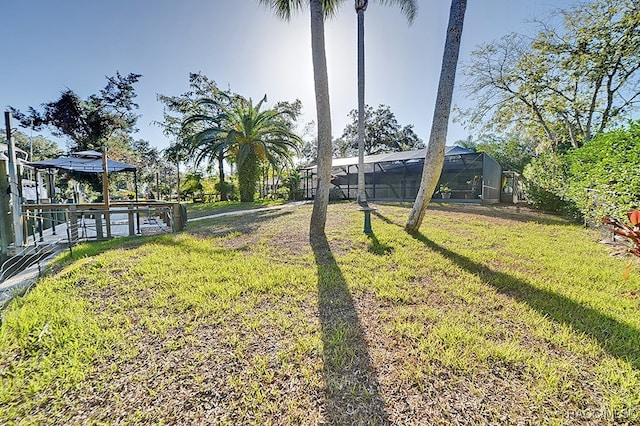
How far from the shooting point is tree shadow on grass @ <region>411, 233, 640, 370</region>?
211cm

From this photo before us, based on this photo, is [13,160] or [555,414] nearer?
[555,414]

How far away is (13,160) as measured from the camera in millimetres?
4867

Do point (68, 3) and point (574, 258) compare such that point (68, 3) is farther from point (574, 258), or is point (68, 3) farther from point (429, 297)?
point (574, 258)

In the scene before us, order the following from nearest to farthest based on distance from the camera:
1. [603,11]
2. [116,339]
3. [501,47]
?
[116,339]
[603,11]
[501,47]

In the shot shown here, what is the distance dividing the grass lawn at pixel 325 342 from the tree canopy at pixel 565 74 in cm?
1092

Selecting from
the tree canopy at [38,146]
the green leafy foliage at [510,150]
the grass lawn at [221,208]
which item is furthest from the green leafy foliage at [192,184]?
the green leafy foliage at [510,150]

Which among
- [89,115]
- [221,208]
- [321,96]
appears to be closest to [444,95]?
[321,96]

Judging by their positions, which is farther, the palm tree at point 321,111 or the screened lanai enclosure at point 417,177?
the screened lanai enclosure at point 417,177

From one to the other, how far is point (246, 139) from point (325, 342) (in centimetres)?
1527

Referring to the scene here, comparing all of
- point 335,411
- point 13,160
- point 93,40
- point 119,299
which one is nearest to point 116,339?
point 119,299

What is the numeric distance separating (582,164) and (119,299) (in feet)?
35.3

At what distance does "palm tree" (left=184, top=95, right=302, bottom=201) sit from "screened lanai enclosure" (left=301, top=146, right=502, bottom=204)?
3564 mm

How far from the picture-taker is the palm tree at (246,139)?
15445 mm

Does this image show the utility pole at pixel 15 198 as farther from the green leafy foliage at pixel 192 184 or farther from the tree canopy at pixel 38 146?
the tree canopy at pixel 38 146
